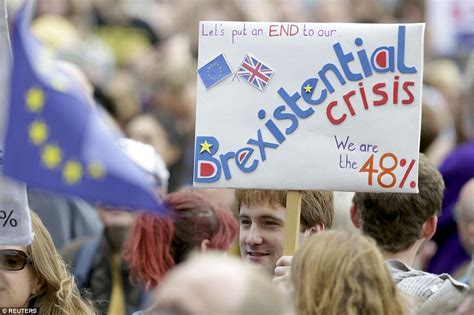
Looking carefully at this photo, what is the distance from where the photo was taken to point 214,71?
566 centimetres

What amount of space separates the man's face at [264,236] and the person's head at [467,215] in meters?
1.67

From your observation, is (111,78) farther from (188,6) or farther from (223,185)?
(223,185)

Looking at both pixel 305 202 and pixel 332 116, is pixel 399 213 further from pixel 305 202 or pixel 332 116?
pixel 332 116

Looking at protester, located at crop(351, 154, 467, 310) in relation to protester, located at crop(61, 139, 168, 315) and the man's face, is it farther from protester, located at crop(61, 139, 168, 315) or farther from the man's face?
protester, located at crop(61, 139, 168, 315)

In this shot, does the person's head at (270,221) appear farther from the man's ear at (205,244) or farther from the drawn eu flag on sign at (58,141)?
the drawn eu flag on sign at (58,141)

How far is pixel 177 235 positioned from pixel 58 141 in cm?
236

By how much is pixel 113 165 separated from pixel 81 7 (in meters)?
9.43

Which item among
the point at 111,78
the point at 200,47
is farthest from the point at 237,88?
the point at 111,78

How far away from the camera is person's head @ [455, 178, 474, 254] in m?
7.55

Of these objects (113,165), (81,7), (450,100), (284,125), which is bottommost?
(113,165)

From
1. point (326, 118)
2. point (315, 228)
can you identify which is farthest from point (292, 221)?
point (315, 228)

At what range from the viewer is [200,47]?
5.66m

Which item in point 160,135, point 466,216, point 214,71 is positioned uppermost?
point 160,135

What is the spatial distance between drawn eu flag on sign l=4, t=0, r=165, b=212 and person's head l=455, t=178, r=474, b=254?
3.54m
